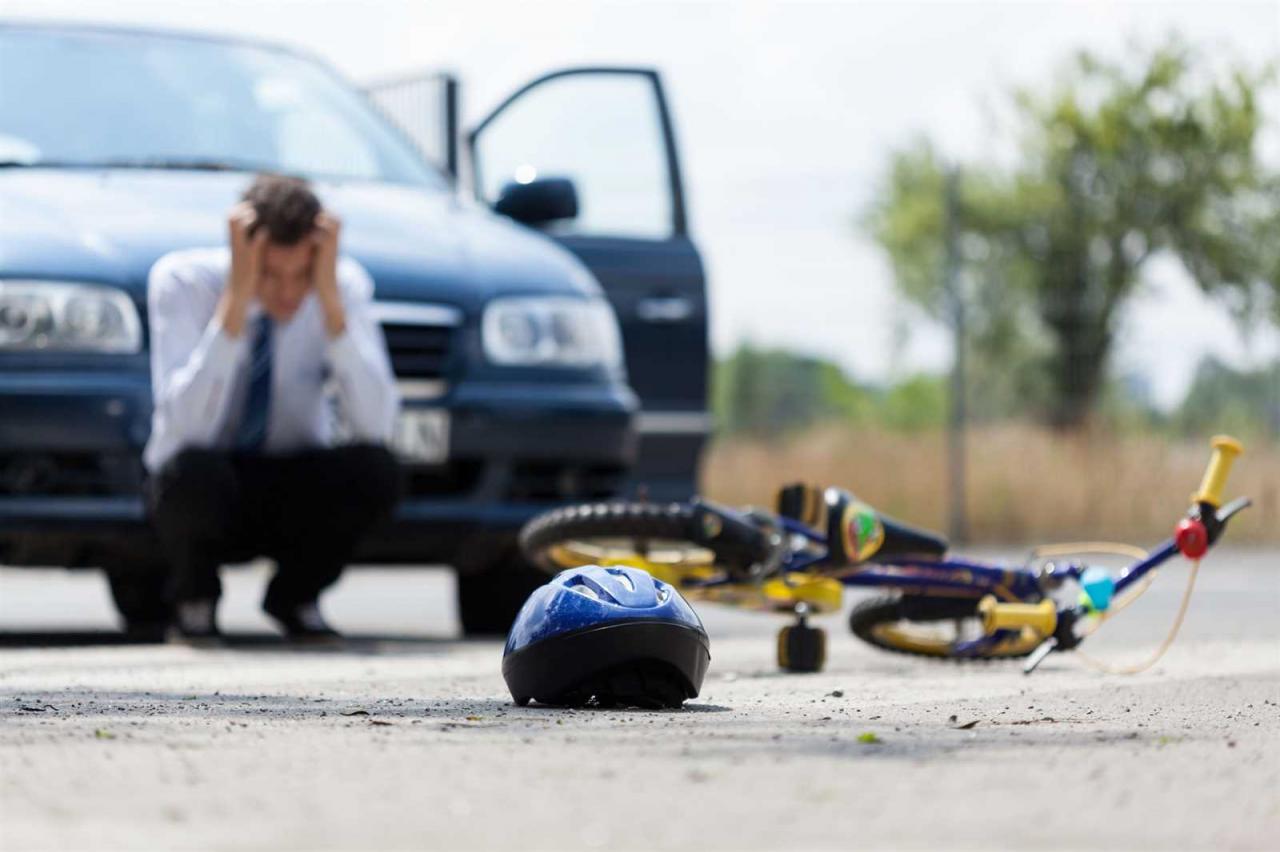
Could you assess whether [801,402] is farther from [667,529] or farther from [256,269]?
[667,529]

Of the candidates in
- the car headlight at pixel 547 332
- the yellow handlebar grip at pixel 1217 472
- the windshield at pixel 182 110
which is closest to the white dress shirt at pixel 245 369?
the car headlight at pixel 547 332

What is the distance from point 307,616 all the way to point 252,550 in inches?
11.2

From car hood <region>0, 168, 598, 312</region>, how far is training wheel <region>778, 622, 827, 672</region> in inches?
73.3

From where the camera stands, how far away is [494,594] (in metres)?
8.95

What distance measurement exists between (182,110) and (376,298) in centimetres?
120

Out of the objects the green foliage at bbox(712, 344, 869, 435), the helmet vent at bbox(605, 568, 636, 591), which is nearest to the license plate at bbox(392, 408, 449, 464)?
the helmet vent at bbox(605, 568, 636, 591)

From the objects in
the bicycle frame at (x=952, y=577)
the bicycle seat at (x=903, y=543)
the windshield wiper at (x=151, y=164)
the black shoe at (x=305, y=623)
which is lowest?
the black shoe at (x=305, y=623)

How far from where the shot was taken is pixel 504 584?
8.92 meters

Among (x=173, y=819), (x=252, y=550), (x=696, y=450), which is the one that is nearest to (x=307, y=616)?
(x=252, y=550)

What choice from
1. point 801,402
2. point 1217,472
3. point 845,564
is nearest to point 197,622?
point 845,564

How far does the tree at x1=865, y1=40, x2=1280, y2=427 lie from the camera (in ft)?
152

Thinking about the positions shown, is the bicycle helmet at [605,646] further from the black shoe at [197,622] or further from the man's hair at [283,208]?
the black shoe at [197,622]

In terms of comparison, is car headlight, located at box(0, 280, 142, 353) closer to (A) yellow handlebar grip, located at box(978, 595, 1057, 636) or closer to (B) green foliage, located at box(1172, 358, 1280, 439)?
(A) yellow handlebar grip, located at box(978, 595, 1057, 636)

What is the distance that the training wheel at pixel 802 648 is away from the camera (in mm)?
6836
